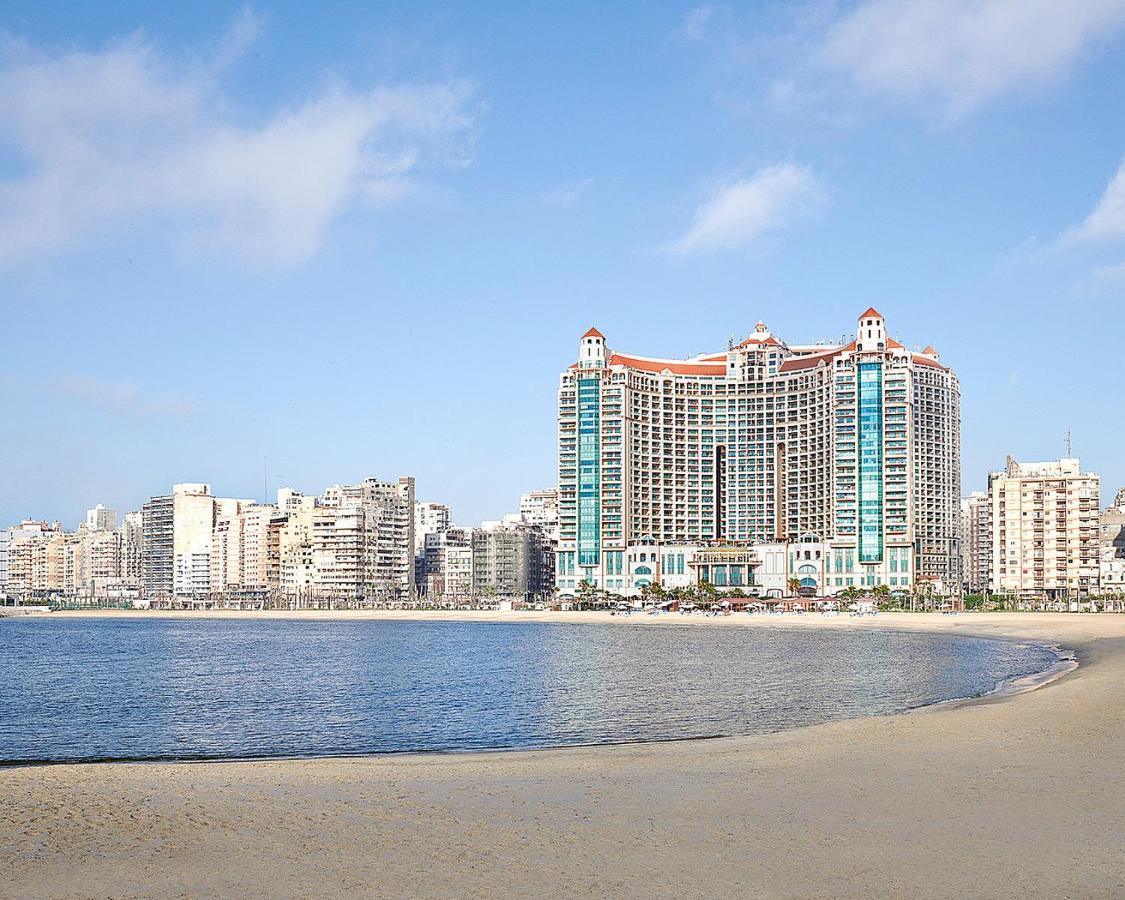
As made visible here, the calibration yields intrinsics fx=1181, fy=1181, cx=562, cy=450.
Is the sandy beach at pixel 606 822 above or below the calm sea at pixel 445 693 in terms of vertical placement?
above

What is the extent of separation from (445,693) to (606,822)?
39.2 m

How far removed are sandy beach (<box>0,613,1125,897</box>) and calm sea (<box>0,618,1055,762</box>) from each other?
7873 millimetres

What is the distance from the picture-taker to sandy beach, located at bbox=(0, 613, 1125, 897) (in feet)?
58.1

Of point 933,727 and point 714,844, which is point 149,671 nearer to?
point 933,727

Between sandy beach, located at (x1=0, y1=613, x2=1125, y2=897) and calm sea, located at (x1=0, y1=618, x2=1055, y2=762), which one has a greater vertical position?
sandy beach, located at (x1=0, y1=613, x2=1125, y2=897)

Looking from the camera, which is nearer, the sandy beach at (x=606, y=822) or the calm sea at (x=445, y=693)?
the sandy beach at (x=606, y=822)

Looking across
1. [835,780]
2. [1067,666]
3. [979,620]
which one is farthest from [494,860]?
[979,620]

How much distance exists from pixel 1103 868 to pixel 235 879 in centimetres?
1311

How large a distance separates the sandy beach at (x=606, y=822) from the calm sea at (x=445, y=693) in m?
7.87

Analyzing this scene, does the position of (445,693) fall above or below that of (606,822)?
below

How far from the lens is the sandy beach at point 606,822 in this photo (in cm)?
1770

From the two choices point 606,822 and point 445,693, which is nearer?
point 606,822

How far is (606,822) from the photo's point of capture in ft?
72.6

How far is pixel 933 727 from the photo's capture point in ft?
124
